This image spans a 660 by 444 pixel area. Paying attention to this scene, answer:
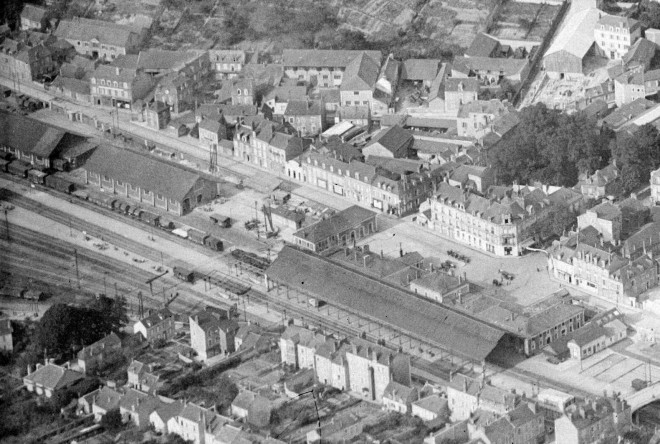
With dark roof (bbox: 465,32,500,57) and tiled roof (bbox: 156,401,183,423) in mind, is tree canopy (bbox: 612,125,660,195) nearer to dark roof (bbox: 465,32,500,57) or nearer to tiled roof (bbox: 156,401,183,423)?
dark roof (bbox: 465,32,500,57)

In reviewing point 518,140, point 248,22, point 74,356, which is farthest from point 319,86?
point 74,356

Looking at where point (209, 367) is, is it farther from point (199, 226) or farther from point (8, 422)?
point (199, 226)

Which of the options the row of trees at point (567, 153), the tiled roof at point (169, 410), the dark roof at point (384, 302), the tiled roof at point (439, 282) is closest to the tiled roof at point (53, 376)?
the tiled roof at point (169, 410)

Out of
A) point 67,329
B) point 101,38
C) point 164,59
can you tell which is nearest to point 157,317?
point 67,329

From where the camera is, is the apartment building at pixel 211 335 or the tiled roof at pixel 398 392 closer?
the tiled roof at pixel 398 392

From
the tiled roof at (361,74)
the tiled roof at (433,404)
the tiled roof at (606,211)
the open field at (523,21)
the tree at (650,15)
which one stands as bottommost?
the tiled roof at (433,404)

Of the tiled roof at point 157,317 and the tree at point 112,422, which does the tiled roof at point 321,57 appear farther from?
the tree at point 112,422

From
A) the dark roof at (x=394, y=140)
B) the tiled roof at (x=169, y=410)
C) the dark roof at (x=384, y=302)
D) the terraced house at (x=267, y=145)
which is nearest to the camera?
Result: the tiled roof at (x=169, y=410)

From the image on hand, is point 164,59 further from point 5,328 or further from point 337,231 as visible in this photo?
point 5,328
